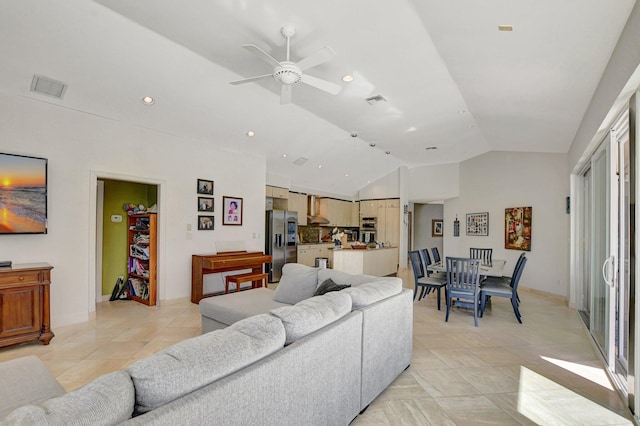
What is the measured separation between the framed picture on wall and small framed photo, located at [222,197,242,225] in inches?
222

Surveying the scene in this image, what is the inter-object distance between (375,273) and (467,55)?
5033 millimetres

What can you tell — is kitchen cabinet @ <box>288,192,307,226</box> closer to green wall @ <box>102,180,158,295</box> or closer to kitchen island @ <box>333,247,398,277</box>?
kitchen island @ <box>333,247,398,277</box>

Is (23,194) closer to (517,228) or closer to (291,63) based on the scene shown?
(291,63)

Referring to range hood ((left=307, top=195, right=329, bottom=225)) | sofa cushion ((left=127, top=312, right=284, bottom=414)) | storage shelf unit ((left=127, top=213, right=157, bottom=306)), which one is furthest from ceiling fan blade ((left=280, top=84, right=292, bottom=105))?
range hood ((left=307, top=195, right=329, bottom=225))

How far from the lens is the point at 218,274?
5816 mm

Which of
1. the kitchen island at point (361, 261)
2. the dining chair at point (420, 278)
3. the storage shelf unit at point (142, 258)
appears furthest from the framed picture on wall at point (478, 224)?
the storage shelf unit at point (142, 258)

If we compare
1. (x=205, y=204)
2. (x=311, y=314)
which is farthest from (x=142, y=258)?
(x=311, y=314)

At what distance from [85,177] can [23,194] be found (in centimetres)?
68

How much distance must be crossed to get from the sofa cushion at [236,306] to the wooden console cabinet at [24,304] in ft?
5.66

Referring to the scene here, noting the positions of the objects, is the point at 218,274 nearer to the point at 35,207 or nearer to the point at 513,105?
the point at 35,207

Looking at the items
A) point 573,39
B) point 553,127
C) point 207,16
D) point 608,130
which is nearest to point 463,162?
point 553,127

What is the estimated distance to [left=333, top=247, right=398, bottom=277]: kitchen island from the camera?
6.79m

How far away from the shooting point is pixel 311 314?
1.83m

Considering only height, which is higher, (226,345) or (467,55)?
(467,55)
